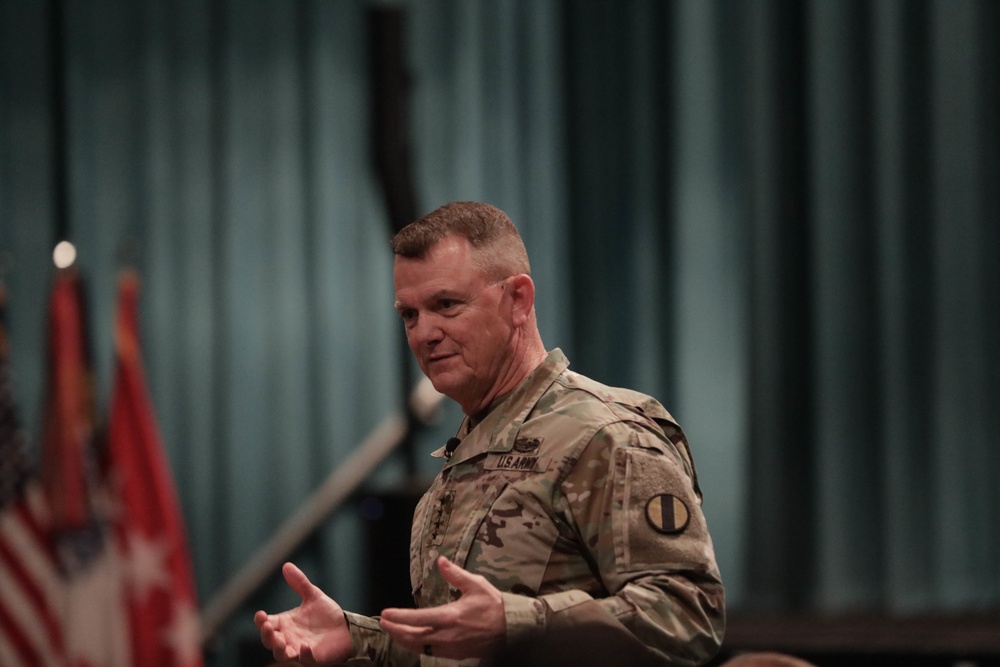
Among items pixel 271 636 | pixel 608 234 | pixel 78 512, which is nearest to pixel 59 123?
pixel 78 512

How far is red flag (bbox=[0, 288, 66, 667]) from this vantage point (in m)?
4.30

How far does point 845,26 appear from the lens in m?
4.03

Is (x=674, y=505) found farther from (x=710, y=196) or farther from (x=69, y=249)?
(x=69, y=249)

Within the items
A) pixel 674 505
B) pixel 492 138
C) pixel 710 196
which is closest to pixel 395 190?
pixel 492 138

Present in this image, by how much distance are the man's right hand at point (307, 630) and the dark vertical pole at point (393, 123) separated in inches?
87.4

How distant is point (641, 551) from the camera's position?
1.54 metres

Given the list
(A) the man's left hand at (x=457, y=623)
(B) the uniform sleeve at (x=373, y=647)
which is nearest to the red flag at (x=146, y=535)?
(B) the uniform sleeve at (x=373, y=647)

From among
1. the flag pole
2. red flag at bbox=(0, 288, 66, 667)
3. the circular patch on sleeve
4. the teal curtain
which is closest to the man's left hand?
the circular patch on sleeve

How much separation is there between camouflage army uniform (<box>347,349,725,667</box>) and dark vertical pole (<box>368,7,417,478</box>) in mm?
2191

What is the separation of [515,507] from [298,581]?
31 cm

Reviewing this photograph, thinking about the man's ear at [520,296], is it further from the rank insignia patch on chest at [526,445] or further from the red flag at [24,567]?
the red flag at [24,567]

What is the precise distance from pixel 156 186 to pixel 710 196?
2.23 m

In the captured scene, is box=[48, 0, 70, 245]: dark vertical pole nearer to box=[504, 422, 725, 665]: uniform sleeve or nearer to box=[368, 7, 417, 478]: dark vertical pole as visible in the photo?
box=[368, 7, 417, 478]: dark vertical pole

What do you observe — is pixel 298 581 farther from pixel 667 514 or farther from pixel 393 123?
pixel 393 123
